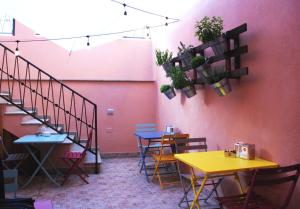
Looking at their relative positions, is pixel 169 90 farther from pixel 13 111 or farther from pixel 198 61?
pixel 13 111

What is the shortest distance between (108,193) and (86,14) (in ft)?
9.13

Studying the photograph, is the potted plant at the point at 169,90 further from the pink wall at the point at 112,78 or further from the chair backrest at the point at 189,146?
the pink wall at the point at 112,78

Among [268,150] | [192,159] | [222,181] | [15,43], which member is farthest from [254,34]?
[15,43]

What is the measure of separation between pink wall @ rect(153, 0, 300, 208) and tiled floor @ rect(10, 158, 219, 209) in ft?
3.47

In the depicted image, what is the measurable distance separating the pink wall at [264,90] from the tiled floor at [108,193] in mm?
1058

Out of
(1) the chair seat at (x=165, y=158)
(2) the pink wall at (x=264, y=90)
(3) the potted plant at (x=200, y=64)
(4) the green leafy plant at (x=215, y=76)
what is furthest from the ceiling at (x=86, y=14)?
(1) the chair seat at (x=165, y=158)

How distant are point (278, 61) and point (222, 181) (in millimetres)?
1771

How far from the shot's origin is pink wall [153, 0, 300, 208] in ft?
8.77

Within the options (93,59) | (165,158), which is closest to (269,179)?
(165,158)

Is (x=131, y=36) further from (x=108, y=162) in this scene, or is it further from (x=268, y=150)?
(x=268, y=150)

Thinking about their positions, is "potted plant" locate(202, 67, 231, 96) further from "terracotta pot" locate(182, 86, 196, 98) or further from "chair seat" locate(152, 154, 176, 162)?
"chair seat" locate(152, 154, 176, 162)

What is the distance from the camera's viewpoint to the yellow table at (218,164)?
268 cm

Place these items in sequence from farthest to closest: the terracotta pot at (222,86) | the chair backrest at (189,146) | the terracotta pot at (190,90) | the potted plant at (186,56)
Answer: the terracotta pot at (190,90) → the potted plant at (186,56) → the chair backrest at (189,146) → the terracotta pot at (222,86)

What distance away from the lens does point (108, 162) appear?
6438mm
